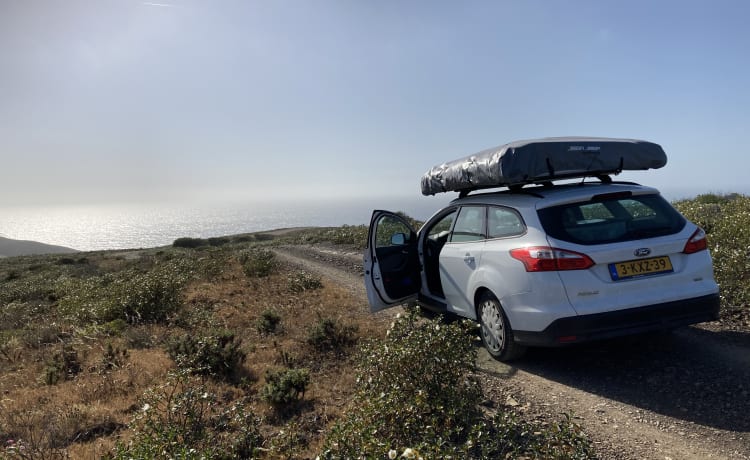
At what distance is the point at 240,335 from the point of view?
699 centimetres

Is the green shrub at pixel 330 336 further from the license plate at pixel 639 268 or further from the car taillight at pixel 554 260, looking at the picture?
the license plate at pixel 639 268

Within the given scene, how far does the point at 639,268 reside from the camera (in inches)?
166

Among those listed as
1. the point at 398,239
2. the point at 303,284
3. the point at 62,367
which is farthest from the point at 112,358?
the point at 303,284

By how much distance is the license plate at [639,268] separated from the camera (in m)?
4.18

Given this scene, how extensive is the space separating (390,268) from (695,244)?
3.75 m

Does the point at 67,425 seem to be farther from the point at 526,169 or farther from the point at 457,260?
the point at 526,169

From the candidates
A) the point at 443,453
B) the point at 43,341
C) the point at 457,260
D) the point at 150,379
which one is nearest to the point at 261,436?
the point at 443,453

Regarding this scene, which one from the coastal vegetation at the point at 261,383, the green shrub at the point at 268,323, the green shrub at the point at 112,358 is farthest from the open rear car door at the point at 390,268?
the green shrub at the point at 112,358

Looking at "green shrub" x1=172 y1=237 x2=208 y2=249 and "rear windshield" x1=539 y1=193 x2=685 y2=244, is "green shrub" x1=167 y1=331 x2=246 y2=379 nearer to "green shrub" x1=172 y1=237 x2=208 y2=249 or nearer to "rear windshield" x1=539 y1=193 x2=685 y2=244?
"rear windshield" x1=539 y1=193 x2=685 y2=244

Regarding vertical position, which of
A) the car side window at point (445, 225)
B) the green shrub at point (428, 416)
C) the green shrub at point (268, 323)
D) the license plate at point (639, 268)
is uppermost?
the car side window at point (445, 225)

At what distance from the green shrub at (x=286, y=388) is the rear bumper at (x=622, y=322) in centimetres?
243

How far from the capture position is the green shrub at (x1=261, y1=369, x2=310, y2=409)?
14.4 feet

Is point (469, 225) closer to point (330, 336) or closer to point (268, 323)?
point (330, 336)

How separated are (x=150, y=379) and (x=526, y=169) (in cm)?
Answer: 489
